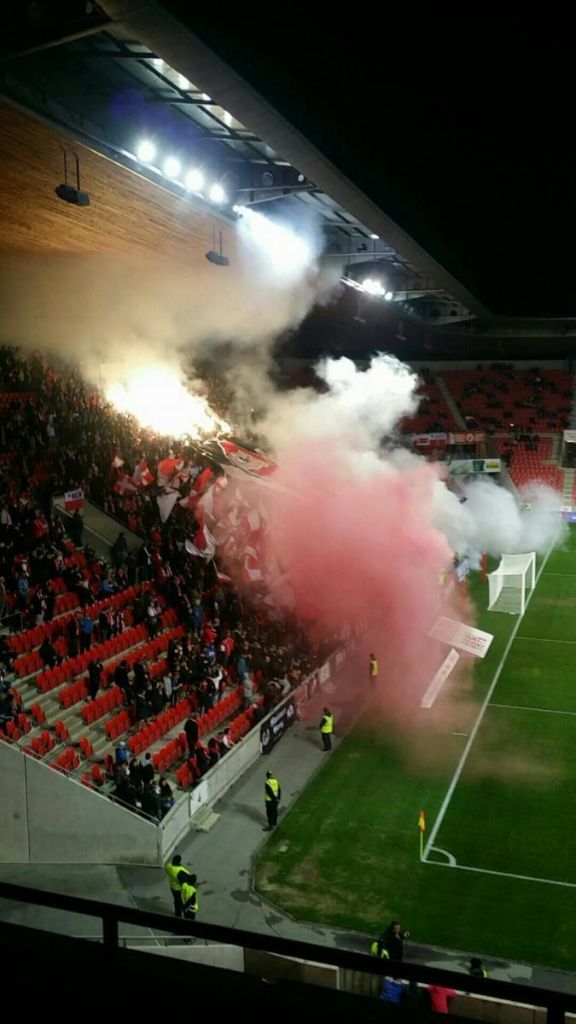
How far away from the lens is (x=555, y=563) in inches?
1379

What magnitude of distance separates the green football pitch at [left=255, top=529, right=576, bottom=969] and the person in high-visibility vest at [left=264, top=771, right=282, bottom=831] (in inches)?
9.0

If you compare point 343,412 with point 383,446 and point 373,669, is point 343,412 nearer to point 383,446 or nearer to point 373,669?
point 383,446

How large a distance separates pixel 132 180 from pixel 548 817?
41.2 ft

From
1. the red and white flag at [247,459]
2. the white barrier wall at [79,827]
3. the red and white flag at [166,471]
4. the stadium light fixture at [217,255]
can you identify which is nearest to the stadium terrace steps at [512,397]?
the red and white flag at [247,459]

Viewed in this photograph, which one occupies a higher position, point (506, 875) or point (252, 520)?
point (252, 520)

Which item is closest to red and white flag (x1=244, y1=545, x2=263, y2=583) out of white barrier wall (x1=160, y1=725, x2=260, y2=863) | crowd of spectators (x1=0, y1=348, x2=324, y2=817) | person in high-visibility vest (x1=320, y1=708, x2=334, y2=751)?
crowd of spectators (x1=0, y1=348, x2=324, y2=817)

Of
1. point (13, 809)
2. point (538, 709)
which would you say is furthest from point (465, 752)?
point (13, 809)

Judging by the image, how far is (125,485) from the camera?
23.6 meters

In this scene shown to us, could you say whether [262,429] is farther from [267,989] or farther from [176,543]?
[267,989]

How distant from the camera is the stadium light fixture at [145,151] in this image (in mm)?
14070

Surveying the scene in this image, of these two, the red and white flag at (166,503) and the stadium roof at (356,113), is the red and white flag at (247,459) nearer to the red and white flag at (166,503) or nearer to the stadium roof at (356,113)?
the red and white flag at (166,503)

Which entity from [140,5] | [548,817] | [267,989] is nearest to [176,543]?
[548,817]

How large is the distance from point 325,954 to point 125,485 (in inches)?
867

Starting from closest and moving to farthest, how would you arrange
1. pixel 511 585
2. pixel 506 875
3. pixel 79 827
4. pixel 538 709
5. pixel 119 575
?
pixel 506 875 → pixel 79 827 → pixel 538 709 → pixel 119 575 → pixel 511 585
